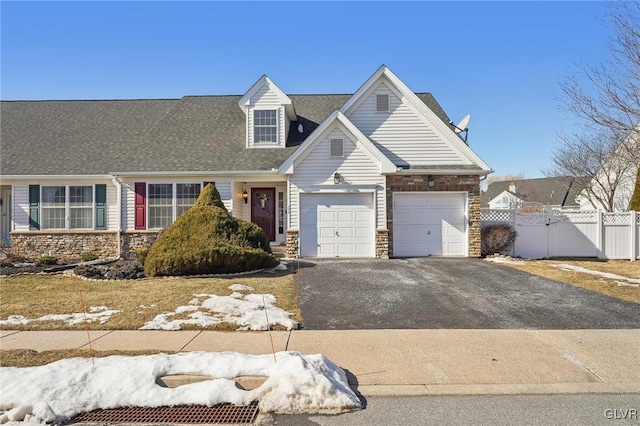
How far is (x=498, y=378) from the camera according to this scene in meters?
4.36

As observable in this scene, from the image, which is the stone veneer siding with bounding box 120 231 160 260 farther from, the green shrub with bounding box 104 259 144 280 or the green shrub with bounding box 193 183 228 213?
the green shrub with bounding box 193 183 228 213

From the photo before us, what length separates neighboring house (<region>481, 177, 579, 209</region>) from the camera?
36297 millimetres

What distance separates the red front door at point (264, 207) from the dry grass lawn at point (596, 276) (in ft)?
29.5

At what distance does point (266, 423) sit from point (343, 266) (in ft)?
28.2

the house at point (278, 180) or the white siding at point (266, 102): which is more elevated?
the white siding at point (266, 102)

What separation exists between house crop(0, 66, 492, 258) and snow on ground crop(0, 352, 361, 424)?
9.58 metres

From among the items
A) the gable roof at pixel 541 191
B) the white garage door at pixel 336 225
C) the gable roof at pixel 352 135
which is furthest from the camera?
the gable roof at pixel 541 191

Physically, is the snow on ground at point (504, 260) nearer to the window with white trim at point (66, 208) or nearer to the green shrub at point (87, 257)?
the green shrub at point (87, 257)

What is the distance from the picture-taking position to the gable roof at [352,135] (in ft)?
45.2

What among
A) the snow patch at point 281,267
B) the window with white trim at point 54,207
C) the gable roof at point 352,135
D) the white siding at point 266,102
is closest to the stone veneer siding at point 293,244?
the snow patch at point 281,267

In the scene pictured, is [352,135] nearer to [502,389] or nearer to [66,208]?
[502,389]

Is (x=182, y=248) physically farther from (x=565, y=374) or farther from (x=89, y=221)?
(x=565, y=374)

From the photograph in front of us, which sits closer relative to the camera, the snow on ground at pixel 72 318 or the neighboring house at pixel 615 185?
the snow on ground at pixel 72 318

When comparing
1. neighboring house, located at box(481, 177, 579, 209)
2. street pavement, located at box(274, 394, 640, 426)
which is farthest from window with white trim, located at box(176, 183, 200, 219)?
neighboring house, located at box(481, 177, 579, 209)
